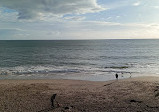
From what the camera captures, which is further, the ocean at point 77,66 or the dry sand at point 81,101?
the ocean at point 77,66

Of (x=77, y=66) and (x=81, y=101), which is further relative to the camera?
(x=77, y=66)

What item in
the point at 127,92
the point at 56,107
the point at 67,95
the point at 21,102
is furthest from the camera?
the point at 127,92

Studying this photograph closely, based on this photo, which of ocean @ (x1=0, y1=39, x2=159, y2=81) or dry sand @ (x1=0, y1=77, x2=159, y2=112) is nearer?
dry sand @ (x1=0, y1=77, x2=159, y2=112)

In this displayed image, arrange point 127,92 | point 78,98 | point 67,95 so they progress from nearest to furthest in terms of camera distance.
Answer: point 78,98 < point 67,95 < point 127,92

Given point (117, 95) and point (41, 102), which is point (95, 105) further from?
point (41, 102)

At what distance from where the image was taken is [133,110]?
8.22 m

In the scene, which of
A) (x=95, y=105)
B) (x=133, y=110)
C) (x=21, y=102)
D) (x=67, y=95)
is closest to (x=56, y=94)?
(x=67, y=95)

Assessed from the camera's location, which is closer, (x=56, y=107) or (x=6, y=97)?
(x=56, y=107)

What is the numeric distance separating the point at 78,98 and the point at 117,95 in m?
3.23

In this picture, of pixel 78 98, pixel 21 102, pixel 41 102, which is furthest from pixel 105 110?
pixel 21 102

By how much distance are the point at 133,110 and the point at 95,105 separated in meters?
2.36

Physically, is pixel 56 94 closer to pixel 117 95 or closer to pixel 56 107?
pixel 56 107

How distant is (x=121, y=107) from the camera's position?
8648 mm

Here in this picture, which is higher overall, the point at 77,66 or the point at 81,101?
the point at 81,101
